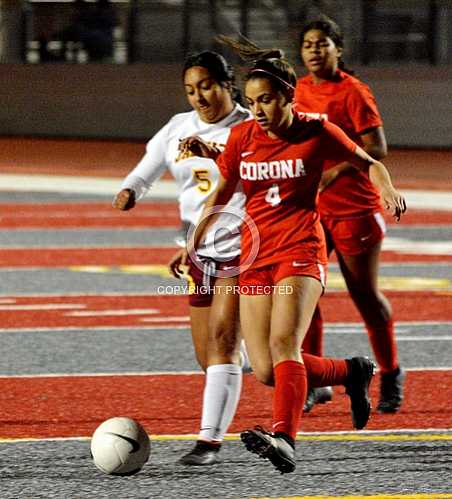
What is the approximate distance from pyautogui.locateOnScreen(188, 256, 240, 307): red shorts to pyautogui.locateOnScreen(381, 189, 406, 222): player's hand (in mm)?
786

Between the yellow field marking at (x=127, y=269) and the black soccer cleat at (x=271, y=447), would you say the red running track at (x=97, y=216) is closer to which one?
the yellow field marking at (x=127, y=269)

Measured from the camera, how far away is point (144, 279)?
532 inches

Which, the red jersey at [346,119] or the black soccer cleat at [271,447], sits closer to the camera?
the black soccer cleat at [271,447]

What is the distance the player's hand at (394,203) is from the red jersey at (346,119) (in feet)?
5.35

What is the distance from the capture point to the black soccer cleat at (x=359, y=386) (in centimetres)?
696

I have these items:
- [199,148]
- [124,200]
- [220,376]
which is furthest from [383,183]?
[124,200]

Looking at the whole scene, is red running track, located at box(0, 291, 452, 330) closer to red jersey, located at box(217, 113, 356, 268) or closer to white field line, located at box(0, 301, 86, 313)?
white field line, located at box(0, 301, 86, 313)

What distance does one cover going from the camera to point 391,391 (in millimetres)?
8125

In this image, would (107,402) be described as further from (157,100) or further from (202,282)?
(157,100)

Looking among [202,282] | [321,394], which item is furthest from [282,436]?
[321,394]

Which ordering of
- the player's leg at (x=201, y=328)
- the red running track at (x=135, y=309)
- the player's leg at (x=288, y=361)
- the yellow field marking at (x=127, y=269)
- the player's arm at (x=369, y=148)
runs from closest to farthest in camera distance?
the player's leg at (x=288, y=361), the player's leg at (x=201, y=328), the player's arm at (x=369, y=148), the red running track at (x=135, y=309), the yellow field marking at (x=127, y=269)

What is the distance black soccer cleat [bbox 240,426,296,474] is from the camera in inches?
237

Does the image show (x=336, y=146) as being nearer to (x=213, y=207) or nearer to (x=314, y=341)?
(x=213, y=207)

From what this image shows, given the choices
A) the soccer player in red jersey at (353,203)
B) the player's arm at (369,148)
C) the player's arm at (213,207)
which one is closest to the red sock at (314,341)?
the soccer player in red jersey at (353,203)
